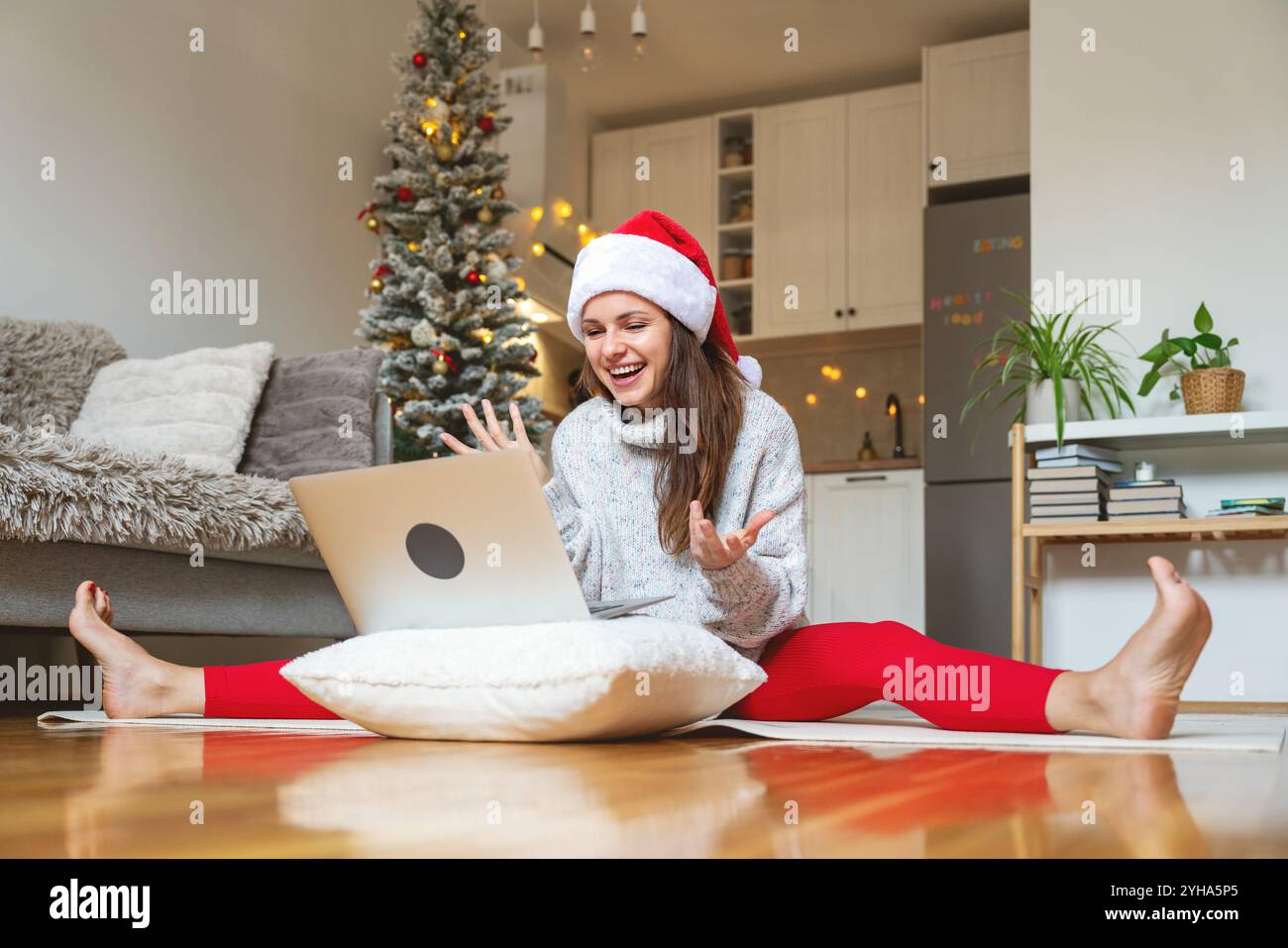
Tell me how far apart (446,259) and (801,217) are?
8.74 feet

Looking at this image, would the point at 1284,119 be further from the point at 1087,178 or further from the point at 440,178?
the point at 440,178

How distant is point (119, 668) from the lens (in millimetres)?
1684

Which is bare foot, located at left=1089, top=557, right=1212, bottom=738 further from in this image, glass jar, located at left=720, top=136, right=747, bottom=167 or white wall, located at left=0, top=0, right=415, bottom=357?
glass jar, located at left=720, top=136, right=747, bottom=167

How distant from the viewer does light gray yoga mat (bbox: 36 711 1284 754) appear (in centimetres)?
129

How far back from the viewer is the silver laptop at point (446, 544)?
1320mm

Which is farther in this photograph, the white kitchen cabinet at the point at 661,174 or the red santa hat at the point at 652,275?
the white kitchen cabinet at the point at 661,174

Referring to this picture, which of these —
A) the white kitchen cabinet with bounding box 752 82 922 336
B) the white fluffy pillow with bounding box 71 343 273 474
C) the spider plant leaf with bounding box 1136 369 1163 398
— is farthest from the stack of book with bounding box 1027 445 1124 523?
the white kitchen cabinet with bounding box 752 82 922 336

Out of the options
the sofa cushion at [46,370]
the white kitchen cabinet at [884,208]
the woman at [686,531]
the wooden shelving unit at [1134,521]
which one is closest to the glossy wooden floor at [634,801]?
the woman at [686,531]

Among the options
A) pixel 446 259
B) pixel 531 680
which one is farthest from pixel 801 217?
pixel 531 680

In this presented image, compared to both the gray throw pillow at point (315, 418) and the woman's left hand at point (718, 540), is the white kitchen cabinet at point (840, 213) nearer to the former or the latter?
the gray throw pillow at point (315, 418)

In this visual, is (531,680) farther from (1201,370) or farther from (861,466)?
(861,466)

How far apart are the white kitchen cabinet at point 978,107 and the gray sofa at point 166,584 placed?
3.75m

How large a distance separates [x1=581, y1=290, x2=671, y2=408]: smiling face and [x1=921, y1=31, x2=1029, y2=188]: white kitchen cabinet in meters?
3.87

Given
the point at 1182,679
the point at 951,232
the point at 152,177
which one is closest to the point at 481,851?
the point at 1182,679
